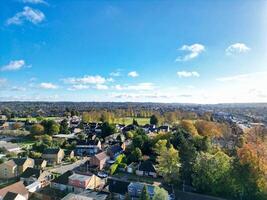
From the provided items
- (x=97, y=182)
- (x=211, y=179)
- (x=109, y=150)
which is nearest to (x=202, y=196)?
(x=211, y=179)

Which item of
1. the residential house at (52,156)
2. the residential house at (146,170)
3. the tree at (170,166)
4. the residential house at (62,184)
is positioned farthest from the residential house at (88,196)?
the residential house at (52,156)

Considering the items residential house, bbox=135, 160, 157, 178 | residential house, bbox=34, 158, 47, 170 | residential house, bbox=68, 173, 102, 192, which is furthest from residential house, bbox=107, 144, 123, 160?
residential house, bbox=68, 173, 102, 192

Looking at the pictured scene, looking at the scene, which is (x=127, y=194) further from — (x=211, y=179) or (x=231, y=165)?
(x=231, y=165)

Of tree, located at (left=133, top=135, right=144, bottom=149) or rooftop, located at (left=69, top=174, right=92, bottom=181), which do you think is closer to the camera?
rooftop, located at (left=69, top=174, right=92, bottom=181)

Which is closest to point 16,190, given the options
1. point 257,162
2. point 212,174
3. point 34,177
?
point 34,177

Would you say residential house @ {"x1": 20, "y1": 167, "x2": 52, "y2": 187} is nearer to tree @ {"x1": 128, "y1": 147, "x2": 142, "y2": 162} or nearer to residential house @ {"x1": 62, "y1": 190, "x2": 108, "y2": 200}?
residential house @ {"x1": 62, "y1": 190, "x2": 108, "y2": 200}

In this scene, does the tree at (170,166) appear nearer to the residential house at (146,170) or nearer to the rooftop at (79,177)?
the residential house at (146,170)

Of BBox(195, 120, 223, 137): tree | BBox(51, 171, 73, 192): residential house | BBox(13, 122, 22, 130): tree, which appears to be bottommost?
BBox(51, 171, 73, 192): residential house
